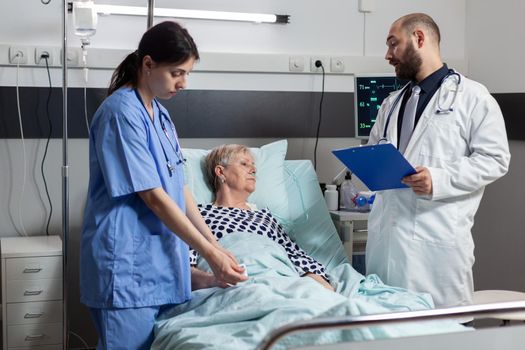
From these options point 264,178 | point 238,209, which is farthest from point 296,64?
point 238,209

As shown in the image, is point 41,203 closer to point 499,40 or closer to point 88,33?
point 88,33

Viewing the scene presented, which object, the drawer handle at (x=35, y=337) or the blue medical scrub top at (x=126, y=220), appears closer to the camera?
the blue medical scrub top at (x=126, y=220)

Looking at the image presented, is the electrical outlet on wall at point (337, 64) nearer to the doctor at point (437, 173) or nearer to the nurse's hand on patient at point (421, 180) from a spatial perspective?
the doctor at point (437, 173)

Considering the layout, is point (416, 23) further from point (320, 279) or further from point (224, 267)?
point (224, 267)

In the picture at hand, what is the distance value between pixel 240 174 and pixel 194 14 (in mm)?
973

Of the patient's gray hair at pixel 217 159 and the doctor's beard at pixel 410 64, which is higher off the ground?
the doctor's beard at pixel 410 64

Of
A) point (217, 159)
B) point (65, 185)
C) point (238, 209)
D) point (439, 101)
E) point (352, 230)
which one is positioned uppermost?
point (439, 101)

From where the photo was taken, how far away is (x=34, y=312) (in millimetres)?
3340

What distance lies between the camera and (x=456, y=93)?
9.70 feet

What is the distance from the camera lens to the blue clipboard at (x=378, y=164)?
8.82ft

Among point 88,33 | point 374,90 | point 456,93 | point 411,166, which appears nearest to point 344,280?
point 411,166

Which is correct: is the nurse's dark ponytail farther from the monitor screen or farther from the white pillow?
the monitor screen

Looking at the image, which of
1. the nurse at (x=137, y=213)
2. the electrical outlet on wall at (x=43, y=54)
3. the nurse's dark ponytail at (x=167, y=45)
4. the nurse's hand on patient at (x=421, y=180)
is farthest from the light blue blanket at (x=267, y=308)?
the electrical outlet on wall at (x=43, y=54)

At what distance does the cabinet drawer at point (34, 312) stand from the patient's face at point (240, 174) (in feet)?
3.03
